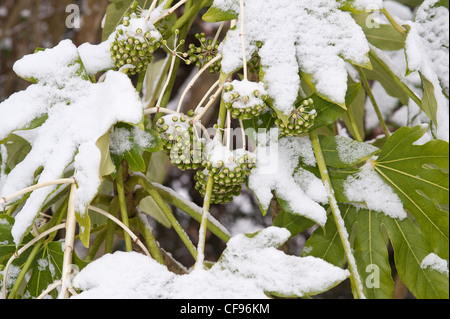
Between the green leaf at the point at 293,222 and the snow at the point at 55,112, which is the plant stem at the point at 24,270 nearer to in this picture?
the snow at the point at 55,112

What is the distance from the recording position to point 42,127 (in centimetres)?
→ 60

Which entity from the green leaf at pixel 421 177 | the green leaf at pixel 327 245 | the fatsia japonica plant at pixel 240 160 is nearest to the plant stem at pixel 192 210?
the fatsia japonica plant at pixel 240 160

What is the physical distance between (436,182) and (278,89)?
0.23 metres

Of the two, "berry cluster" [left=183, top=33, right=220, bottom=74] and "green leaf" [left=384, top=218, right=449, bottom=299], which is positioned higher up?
"berry cluster" [left=183, top=33, right=220, bottom=74]

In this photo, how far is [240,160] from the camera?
55cm

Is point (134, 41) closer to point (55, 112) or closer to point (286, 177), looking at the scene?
point (55, 112)

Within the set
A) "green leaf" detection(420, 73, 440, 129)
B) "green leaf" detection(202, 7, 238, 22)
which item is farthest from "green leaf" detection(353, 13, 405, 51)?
"green leaf" detection(202, 7, 238, 22)

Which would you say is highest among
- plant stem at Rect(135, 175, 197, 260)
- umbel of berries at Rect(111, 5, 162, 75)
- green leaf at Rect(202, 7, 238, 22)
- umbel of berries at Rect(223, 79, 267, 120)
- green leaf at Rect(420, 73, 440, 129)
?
green leaf at Rect(202, 7, 238, 22)

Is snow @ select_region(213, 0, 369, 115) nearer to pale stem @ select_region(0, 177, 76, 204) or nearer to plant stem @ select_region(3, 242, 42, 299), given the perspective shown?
pale stem @ select_region(0, 177, 76, 204)

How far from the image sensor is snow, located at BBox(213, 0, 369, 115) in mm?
534

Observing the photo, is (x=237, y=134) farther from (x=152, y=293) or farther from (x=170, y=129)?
(x=152, y=293)

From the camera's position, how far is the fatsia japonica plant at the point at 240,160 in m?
0.52

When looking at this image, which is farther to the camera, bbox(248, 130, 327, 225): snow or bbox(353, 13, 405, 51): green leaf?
bbox(353, 13, 405, 51): green leaf
